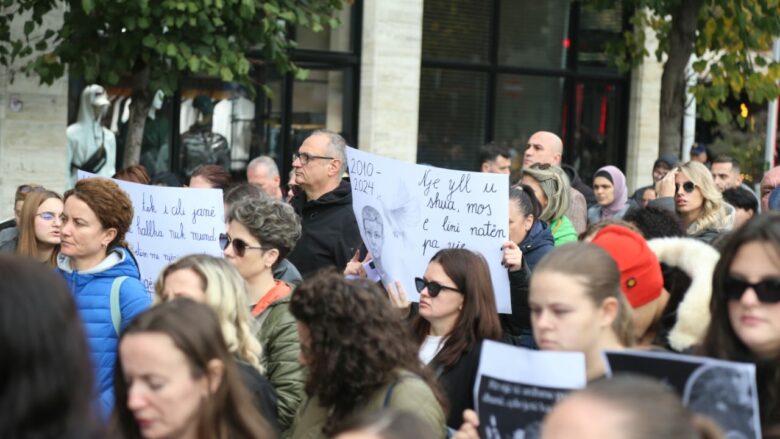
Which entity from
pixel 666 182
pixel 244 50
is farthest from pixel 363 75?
pixel 666 182

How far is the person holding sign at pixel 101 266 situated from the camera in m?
5.47

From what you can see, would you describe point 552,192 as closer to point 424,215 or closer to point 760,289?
point 424,215

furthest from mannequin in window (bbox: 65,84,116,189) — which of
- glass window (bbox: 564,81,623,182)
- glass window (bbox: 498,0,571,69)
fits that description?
glass window (bbox: 564,81,623,182)

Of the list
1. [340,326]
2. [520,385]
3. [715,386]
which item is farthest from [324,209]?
[715,386]

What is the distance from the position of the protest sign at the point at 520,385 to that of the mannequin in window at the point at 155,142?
9932mm

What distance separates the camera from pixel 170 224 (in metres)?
6.96

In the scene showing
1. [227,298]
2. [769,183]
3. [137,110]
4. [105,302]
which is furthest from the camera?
[137,110]

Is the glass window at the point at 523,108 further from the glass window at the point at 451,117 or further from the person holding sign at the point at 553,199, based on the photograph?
the person holding sign at the point at 553,199

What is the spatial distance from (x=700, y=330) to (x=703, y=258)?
39cm

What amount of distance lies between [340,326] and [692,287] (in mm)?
1182

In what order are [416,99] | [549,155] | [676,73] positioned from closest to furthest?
1. [549,155]
2. [676,73]
3. [416,99]

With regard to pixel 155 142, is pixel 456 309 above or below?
below

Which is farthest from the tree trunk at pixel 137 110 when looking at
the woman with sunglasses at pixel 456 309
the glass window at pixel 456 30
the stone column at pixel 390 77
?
the glass window at pixel 456 30

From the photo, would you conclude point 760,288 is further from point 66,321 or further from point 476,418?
point 66,321
